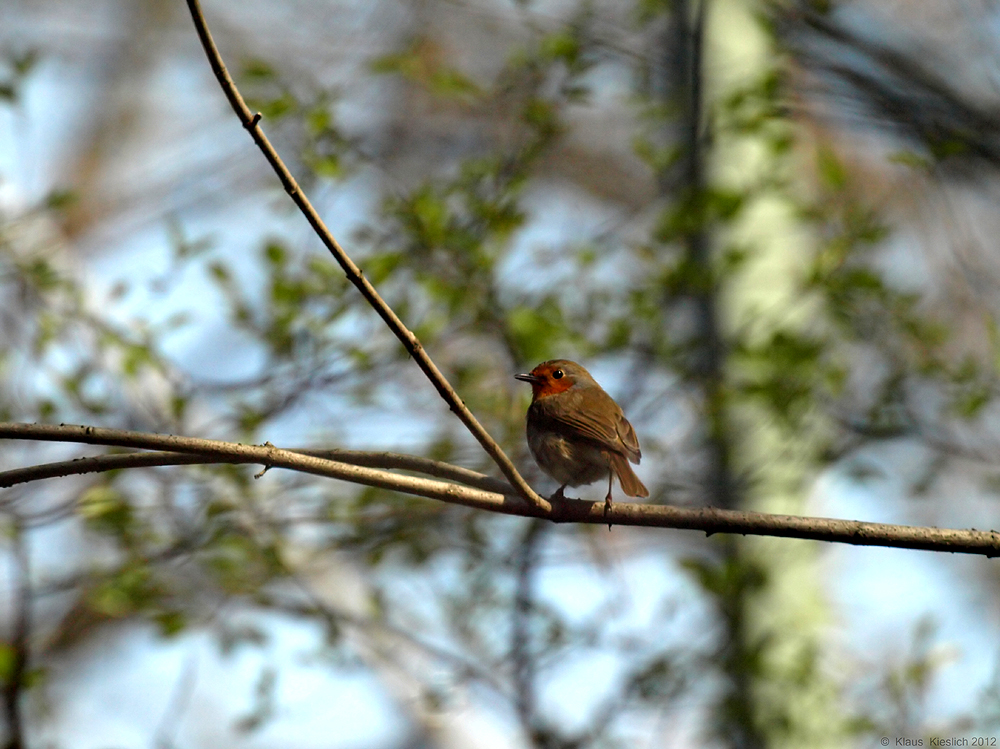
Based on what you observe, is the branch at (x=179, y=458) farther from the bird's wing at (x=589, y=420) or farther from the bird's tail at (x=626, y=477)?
the bird's wing at (x=589, y=420)

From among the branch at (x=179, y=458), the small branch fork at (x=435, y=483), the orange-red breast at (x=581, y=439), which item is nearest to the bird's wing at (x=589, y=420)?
the orange-red breast at (x=581, y=439)

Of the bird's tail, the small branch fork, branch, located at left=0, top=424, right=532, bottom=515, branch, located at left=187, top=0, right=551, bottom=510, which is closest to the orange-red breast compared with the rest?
the bird's tail

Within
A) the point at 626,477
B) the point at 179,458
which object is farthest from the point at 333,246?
the point at 626,477

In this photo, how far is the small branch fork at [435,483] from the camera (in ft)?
7.34

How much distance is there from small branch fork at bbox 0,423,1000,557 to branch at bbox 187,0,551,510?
133mm

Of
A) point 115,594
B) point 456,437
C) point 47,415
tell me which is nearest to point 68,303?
point 47,415

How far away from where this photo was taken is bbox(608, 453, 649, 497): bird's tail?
3568mm

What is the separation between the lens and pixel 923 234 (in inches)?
260

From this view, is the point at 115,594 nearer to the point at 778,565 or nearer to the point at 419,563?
the point at 419,563

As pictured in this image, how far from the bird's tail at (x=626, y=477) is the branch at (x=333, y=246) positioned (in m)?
A: 1.04

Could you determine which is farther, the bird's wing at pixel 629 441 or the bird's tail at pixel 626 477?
the bird's wing at pixel 629 441

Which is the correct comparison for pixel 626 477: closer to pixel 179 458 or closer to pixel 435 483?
pixel 435 483

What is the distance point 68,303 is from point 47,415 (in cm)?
71

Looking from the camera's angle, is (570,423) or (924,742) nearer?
(570,423)
